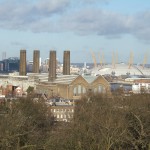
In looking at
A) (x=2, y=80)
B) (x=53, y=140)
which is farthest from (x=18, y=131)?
(x=2, y=80)

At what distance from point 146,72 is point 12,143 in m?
158

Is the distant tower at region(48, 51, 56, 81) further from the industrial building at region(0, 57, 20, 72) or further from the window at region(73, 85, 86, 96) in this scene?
the industrial building at region(0, 57, 20, 72)

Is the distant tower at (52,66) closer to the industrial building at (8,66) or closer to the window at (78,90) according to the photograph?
the window at (78,90)

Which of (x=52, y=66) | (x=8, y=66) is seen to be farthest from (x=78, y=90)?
(x=8, y=66)

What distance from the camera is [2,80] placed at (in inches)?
4026

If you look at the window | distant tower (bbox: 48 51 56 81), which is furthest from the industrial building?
the window

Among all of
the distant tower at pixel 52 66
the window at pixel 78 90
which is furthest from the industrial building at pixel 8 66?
the window at pixel 78 90

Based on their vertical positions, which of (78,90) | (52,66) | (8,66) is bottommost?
(78,90)

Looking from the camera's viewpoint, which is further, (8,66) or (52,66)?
(8,66)

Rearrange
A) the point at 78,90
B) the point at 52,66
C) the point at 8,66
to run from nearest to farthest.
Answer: the point at 78,90 → the point at 52,66 → the point at 8,66

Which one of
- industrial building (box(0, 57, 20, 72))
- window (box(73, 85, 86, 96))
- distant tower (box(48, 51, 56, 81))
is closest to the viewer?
window (box(73, 85, 86, 96))

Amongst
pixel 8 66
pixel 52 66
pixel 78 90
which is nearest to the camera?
pixel 78 90

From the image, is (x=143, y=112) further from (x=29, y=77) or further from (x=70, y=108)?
(x=29, y=77)

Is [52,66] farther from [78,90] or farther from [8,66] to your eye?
[8,66]
